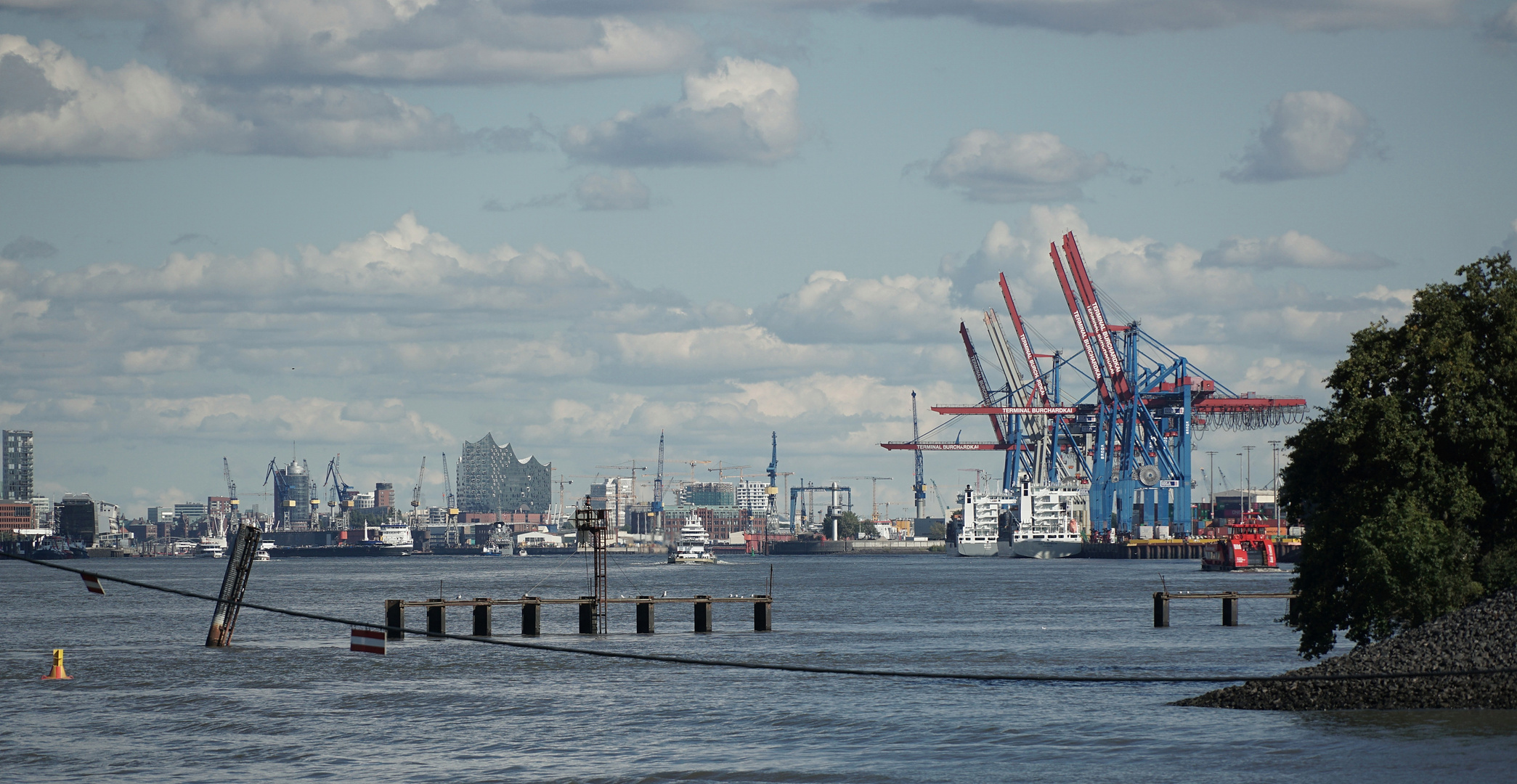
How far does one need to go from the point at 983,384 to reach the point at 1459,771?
173m

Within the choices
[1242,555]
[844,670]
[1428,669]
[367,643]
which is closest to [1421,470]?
[1428,669]

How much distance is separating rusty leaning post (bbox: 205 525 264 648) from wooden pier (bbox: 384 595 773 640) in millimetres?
4736

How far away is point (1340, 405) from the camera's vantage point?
36188 millimetres

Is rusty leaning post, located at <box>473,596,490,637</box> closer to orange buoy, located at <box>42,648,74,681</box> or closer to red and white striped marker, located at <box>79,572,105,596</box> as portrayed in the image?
orange buoy, located at <box>42,648,74,681</box>

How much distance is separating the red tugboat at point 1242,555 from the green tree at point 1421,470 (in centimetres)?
11074

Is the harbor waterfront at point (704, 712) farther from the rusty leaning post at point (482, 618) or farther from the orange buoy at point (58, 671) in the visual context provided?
the rusty leaning post at point (482, 618)

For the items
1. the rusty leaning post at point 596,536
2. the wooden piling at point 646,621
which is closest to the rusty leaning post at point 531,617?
the rusty leaning post at point 596,536

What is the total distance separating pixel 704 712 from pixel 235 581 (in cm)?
2235

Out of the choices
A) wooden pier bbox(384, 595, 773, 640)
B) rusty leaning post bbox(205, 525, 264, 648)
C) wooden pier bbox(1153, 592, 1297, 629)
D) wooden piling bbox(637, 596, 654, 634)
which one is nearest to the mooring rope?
wooden pier bbox(384, 595, 773, 640)

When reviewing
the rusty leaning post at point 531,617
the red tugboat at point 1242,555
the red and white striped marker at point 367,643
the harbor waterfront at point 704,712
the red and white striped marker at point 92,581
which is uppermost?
the red and white striped marker at point 92,581

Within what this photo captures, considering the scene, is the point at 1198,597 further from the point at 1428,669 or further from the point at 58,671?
the point at 58,671

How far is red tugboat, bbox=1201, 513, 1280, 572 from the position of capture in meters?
144

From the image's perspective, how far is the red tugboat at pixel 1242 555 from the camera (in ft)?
472

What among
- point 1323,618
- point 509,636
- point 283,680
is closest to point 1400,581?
point 1323,618
